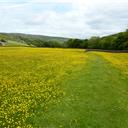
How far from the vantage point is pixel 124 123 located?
1961cm

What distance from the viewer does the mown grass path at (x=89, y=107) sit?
760 inches

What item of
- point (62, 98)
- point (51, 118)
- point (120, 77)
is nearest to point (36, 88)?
point (62, 98)

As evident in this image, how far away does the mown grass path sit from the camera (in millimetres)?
19312

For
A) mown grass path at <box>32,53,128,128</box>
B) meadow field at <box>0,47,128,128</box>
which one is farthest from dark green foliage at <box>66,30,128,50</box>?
mown grass path at <box>32,53,128,128</box>

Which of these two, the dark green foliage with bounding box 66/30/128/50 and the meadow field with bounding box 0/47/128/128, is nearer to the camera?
the meadow field with bounding box 0/47/128/128

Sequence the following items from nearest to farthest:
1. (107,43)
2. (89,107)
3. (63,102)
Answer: (89,107), (63,102), (107,43)

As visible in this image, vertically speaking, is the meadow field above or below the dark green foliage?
above

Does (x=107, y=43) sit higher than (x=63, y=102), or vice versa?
(x=63, y=102)

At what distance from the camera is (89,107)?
22938mm

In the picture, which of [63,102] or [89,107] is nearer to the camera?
[89,107]

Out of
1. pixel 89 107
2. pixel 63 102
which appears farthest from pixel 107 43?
pixel 89 107

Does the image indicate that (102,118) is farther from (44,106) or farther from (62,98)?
(62,98)

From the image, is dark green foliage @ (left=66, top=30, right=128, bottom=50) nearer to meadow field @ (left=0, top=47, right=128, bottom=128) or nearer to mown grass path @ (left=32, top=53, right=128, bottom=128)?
meadow field @ (left=0, top=47, right=128, bottom=128)

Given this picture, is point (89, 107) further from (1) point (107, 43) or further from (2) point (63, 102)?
(1) point (107, 43)
